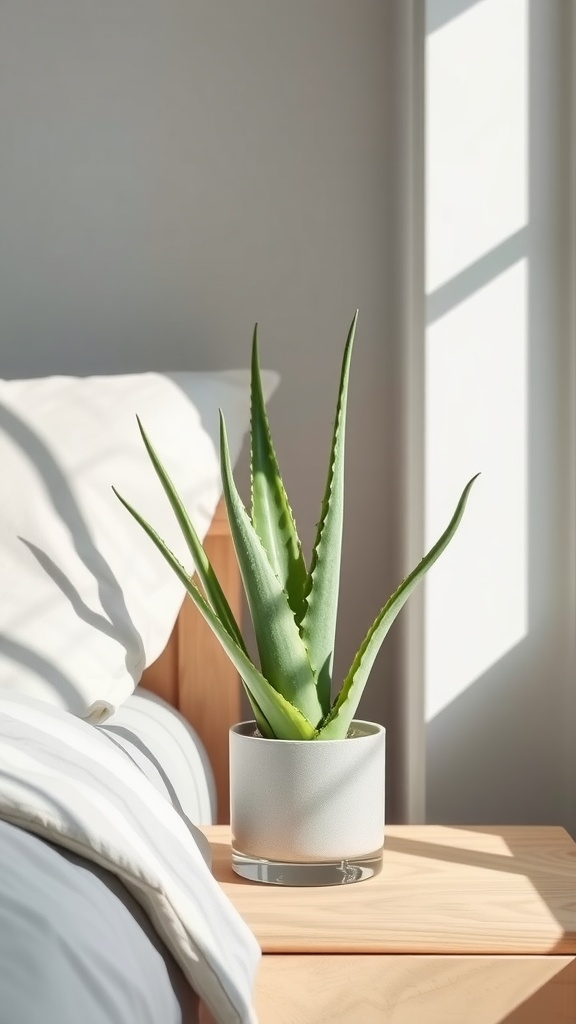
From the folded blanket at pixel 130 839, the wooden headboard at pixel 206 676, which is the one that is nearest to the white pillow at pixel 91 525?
the wooden headboard at pixel 206 676

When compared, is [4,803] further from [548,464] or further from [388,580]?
[388,580]

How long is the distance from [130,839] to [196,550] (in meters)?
0.37

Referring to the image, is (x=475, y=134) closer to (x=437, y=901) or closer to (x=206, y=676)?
(x=206, y=676)

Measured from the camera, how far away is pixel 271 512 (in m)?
1.16

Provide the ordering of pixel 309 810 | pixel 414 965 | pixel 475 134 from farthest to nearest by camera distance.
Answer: pixel 475 134 → pixel 309 810 → pixel 414 965

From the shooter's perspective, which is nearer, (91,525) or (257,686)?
(257,686)

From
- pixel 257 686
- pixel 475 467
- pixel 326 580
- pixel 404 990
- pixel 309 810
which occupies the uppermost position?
pixel 475 467

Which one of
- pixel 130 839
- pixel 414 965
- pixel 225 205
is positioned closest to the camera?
pixel 130 839

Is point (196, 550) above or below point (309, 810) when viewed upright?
above

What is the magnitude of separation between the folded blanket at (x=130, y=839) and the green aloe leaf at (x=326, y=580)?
0.28 meters

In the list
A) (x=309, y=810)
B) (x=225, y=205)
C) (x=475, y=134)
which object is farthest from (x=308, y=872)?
(x=225, y=205)

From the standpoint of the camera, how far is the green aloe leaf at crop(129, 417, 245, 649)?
1.06m

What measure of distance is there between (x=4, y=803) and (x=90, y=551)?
0.52 metres

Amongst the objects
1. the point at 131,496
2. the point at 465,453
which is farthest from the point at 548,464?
the point at 131,496
